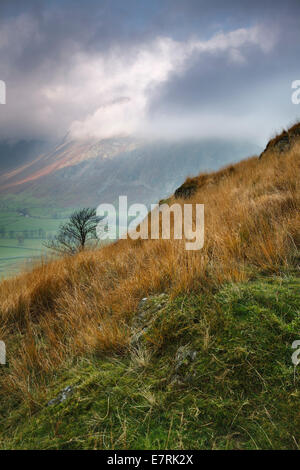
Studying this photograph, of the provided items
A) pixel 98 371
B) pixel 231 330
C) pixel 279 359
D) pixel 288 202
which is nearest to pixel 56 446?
pixel 98 371

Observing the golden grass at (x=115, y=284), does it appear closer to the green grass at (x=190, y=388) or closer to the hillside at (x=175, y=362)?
the hillside at (x=175, y=362)

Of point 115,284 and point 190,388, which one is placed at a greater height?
point 115,284

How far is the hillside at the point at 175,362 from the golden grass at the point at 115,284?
0.06ft

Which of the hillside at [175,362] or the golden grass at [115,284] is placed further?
the golden grass at [115,284]

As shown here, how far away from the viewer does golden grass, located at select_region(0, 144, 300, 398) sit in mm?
2307

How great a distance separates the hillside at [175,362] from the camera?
55.6 inches

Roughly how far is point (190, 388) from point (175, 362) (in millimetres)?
228

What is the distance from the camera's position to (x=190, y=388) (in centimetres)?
161

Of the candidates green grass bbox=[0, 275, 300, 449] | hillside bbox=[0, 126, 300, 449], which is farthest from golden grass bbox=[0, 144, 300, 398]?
green grass bbox=[0, 275, 300, 449]

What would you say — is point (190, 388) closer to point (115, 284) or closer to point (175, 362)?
point (175, 362)

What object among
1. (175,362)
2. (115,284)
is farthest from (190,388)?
(115,284)

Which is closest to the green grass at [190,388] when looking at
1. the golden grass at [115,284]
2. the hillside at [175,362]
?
the hillside at [175,362]

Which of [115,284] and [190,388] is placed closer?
[190,388]

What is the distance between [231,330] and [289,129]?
10.8 m
